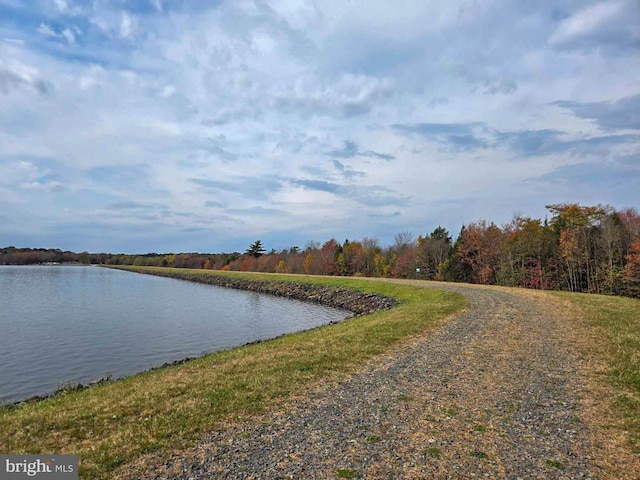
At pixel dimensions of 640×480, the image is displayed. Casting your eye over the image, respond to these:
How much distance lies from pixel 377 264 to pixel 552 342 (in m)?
64.0

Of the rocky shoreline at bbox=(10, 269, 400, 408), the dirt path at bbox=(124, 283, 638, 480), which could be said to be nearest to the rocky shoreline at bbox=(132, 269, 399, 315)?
the rocky shoreline at bbox=(10, 269, 400, 408)

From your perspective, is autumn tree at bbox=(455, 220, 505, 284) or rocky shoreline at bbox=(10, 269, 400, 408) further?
autumn tree at bbox=(455, 220, 505, 284)

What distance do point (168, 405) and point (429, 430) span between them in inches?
191

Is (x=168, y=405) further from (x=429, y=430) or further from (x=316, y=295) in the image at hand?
(x=316, y=295)

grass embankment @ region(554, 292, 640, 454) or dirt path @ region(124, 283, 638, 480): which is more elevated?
grass embankment @ region(554, 292, 640, 454)

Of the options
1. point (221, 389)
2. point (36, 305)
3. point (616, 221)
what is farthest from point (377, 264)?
point (221, 389)

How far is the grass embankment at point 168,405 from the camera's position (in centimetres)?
552

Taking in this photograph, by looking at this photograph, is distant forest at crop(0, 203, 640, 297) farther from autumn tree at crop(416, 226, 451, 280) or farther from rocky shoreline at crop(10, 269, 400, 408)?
rocky shoreline at crop(10, 269, 400, 408)

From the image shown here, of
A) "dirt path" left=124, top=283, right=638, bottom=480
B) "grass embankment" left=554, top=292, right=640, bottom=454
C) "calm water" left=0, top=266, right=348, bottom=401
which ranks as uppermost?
"grass embankment" left=554, top=292, right=640, bottom=454

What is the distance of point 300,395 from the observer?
7676 mm

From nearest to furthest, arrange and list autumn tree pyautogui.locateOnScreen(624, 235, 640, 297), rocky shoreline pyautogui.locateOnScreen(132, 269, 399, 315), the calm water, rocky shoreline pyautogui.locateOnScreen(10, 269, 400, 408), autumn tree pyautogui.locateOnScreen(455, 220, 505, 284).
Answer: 1. the calm water
2. rocky shoreline pyautogui.locateOnScreen(10, 269, 400, 408)
3. autumn tree pyautogui.locateOnScreen(624, 235, 640, 297)
4. rocky shoreline pyautogui.locateOnScreen(132, 269, 399, 315)
5. autumn tree pyautogui.locateOnScreen(455, 220, 505, 284)

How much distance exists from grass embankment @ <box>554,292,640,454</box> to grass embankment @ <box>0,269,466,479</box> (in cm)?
558

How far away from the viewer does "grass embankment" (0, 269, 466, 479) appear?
18.1ft

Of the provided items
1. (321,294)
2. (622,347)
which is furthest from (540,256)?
(622,347)
